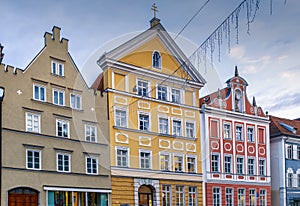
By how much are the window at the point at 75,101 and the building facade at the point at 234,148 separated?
8.88 m

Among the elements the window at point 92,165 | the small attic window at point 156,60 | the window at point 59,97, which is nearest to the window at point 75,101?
the window at point 59,97

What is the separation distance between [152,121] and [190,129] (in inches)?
128

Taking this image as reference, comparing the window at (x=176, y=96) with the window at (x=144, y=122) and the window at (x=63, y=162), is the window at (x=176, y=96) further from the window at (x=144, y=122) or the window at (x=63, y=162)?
the window at (x=63, y=162)

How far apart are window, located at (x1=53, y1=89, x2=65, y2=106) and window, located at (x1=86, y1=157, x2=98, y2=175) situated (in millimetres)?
3372

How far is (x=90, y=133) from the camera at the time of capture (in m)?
24.0

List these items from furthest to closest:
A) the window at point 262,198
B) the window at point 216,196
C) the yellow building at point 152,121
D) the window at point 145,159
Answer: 1. the window at point 262,198
2. the window at point 216,196
3. the window at point 145,159
4. the yellow building at point 152,121

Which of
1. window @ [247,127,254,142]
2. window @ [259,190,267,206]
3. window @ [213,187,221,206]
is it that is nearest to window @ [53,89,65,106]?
window @ [213,187,221,206]

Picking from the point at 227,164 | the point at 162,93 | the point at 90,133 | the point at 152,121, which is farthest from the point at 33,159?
the point at 227,164

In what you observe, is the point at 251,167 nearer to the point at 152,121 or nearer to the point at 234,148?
the point at 234,148

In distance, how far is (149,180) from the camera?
83.7ft

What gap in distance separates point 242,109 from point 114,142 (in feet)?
36.5

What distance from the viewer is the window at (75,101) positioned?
77.2ft

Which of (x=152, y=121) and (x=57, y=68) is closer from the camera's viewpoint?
(x=57, y=68)

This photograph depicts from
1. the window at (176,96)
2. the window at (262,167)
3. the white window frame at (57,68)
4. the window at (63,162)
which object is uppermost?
the white window frame at (57,68)
